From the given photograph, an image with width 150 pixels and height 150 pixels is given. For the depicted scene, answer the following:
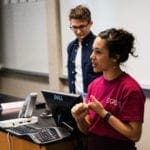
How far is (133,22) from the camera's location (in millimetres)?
3160

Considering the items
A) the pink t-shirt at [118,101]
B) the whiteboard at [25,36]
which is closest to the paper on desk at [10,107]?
the pink t-shirt at [118,101]

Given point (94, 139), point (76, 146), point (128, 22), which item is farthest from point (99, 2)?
point (94, 139)

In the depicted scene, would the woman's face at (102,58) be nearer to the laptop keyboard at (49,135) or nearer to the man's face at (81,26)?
the laptop keyboard at (49,135)

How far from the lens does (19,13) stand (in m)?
4.81

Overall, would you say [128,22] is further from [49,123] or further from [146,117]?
[49,123]

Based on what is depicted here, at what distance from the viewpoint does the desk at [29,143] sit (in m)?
2.20

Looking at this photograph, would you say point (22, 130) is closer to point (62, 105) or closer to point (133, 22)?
point (62, 105)

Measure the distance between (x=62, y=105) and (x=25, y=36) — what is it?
2.62 meters

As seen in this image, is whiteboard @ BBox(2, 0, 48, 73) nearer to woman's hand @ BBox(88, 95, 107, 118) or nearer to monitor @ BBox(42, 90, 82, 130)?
monitor @ BBox(42, 90, 82, 130)

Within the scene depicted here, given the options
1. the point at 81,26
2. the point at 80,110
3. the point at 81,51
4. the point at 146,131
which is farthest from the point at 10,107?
the point at 80,110

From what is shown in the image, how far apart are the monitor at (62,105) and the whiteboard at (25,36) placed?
2.06m

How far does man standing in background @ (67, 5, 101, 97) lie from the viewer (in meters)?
2.57

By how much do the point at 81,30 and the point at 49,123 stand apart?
684mm

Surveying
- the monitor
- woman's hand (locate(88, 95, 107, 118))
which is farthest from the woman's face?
the monitor
